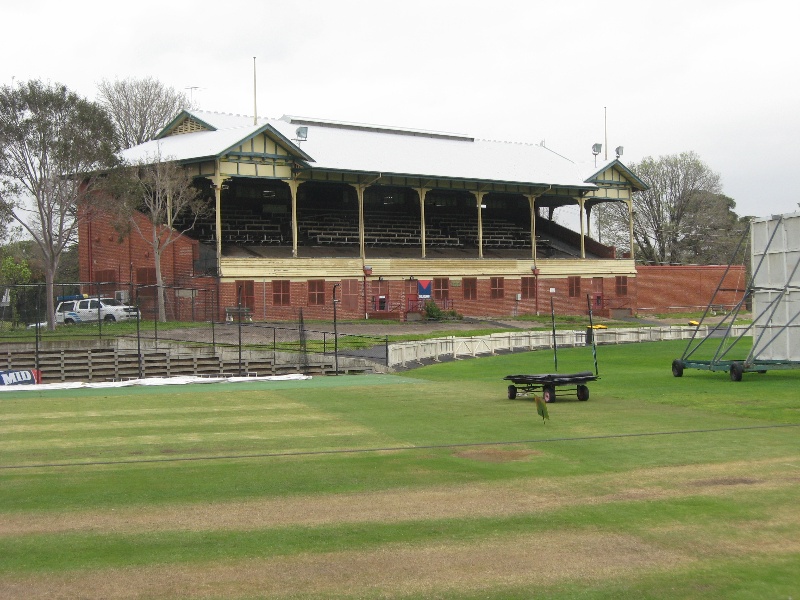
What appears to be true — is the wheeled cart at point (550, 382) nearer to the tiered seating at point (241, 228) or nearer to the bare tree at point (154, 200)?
the bare tree at point (154, 200)

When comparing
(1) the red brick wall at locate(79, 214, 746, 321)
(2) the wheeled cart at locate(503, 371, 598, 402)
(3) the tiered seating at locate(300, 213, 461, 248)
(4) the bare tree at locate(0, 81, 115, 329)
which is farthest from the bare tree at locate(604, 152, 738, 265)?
(2) the wheeled cart at locate(503, 371, 598, 402)

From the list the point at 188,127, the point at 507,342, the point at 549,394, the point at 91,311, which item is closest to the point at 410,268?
the point at 188,127

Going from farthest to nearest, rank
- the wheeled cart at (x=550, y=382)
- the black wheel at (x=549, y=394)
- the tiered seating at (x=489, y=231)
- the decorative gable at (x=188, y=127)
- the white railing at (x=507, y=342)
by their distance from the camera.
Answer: the tiered seating at (x=489, y=231)
the decorative gable at (x=188, y=127)
the white railing at (x=507, y=342)
the wheeled cart at (x=550, y=382)
the black wheel at (x=549, y=394)

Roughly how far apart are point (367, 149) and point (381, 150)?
1157 mm

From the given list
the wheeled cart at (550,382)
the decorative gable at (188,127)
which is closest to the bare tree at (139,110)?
the decorative gable at (188,127)

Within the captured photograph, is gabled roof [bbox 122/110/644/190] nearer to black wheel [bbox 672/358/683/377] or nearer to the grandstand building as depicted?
the grandstand building

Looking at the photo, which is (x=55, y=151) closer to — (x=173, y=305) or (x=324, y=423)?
(x=173, y=305)

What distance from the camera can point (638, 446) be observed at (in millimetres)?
15289

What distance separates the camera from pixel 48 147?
49.2m

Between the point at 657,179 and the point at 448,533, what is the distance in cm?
9221

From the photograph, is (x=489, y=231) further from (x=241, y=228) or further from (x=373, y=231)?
(x=241, y=228)

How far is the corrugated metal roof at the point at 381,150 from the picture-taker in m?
60.4

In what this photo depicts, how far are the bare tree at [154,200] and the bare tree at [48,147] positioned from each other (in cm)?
237

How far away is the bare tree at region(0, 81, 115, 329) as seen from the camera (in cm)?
4872
